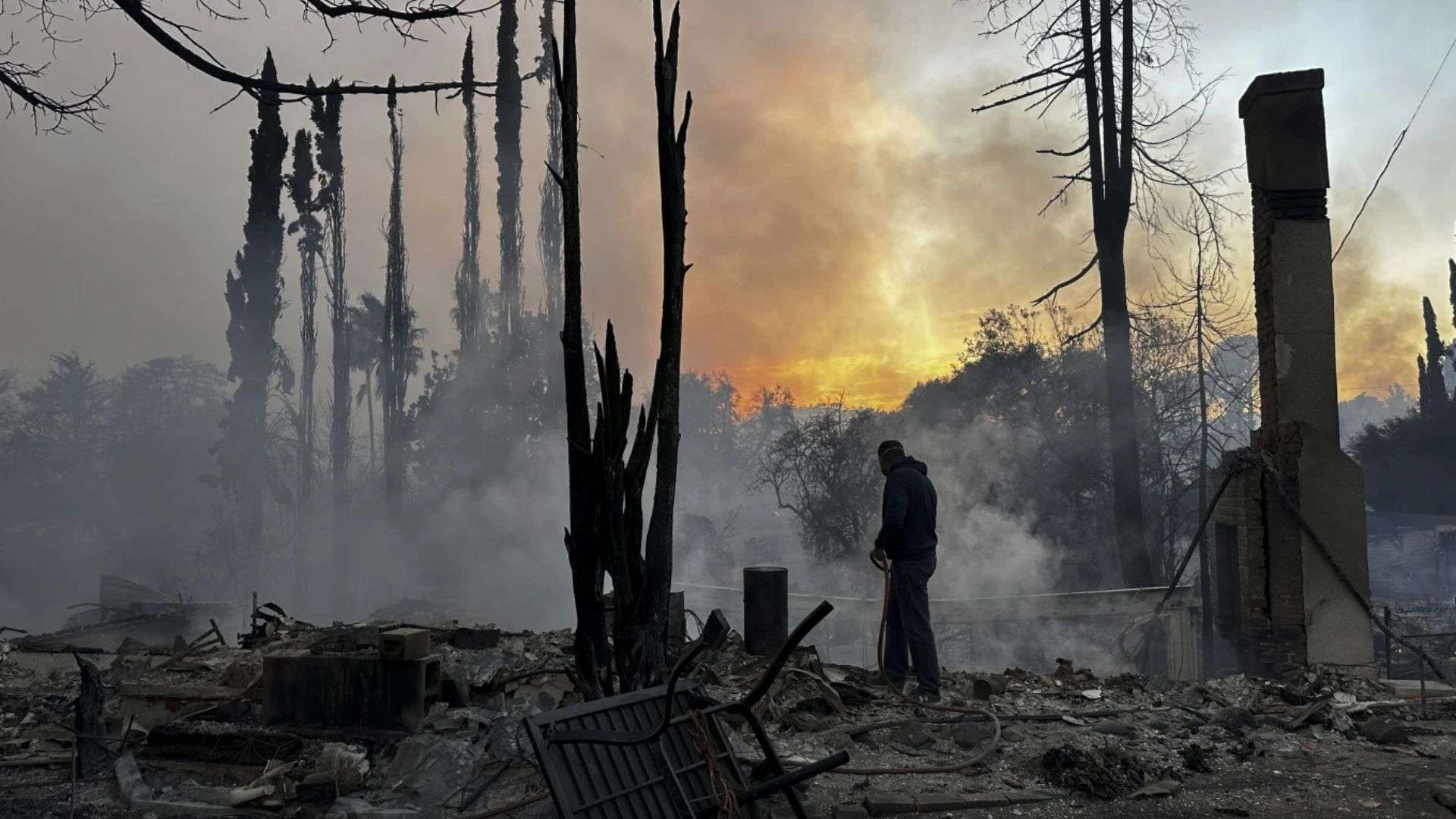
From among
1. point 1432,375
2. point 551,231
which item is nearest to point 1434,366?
point 1432,375

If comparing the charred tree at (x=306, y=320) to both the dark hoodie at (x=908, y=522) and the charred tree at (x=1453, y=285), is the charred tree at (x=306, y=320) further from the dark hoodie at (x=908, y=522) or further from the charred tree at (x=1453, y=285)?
the charred tree at (x=1453, y=285)

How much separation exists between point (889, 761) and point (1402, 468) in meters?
41.3

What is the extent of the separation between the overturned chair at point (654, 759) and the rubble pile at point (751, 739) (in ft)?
5.68

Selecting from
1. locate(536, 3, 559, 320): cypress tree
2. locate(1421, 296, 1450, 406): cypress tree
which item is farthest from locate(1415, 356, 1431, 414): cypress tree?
locate(536, 3, 559, 320): cypress tree

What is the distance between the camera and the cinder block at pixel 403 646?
567 centimetres

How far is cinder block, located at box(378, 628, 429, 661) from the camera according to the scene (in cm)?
567

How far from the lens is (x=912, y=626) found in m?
6.54

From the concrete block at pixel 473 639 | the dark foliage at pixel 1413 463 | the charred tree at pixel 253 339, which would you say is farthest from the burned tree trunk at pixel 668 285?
the dark foliage at pixel 1413 463

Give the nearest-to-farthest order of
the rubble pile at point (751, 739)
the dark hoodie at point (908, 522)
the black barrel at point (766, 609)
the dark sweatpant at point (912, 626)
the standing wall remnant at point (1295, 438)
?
1. the rubble pile at point (751, 739)
2. the dark sweatpant at point (912, 626)
3. the dark hoodie at point (908, 522)
4. the black barrel at point (766, 609)
5. the standing wall remnant at point (1295, 438)

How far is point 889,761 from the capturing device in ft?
17.1

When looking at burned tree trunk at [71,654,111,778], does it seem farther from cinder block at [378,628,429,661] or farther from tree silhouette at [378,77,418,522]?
tree silhouette at [378,77,418,522]

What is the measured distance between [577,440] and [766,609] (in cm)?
425

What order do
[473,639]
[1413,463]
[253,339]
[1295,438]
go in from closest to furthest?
1. [1295,438]
2. [473,639]
3. [253,339]
4. [1413,463]

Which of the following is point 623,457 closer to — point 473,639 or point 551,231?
point 473,639
